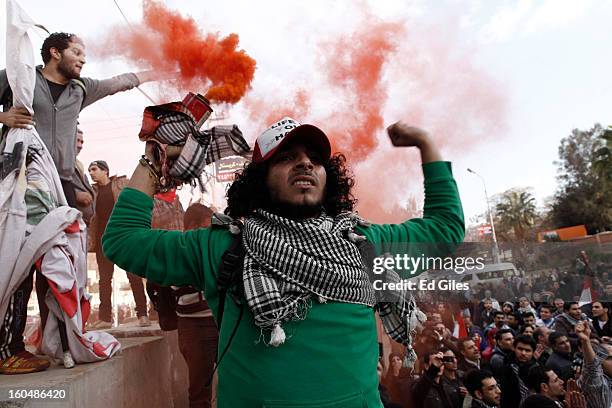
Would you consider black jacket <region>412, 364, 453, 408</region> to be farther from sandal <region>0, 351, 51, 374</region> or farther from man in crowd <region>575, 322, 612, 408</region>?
sandal <region>0, 351, 51, 374</region>

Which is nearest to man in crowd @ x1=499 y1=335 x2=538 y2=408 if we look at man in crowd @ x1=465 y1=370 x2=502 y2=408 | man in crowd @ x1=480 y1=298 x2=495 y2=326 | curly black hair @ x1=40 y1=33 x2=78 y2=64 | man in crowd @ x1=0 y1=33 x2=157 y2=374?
man in crowd @ x1=465 y1=370 x2=502 y2=408

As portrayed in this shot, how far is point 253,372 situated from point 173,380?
2527 mm

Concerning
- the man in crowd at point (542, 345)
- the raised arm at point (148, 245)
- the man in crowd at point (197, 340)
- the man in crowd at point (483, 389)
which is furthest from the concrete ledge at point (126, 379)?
the man in crowd at point (542, 345)

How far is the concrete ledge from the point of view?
198 cm

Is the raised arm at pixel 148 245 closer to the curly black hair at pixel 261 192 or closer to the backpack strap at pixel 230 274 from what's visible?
the backpack strap at pixel 230 274

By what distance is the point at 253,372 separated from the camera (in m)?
1.38

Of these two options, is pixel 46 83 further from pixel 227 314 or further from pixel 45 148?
pixel 227 314

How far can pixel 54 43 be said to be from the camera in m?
2.91

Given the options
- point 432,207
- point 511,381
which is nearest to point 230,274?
point 432,207

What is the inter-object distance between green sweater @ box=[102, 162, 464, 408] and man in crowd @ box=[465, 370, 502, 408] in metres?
3.14

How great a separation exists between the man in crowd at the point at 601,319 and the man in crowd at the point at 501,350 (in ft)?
3.63

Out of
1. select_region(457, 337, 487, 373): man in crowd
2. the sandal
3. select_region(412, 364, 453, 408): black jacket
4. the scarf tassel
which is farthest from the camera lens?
select_region(457, 337, 487, 373): man in crowd

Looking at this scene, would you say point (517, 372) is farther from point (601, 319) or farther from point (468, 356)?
point (601, 319)

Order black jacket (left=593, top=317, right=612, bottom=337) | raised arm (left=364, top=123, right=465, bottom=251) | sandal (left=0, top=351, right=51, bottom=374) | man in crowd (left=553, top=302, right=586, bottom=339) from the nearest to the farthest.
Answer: raised arm (left=364, top=123, right=465, bottom=251), sandal (left=0, top=351, right=51, bottom=374), black jacket (left=593, top=317, right=612, bottom=337), man in crowd (left=553, top=302, right=586, bottom=339)
